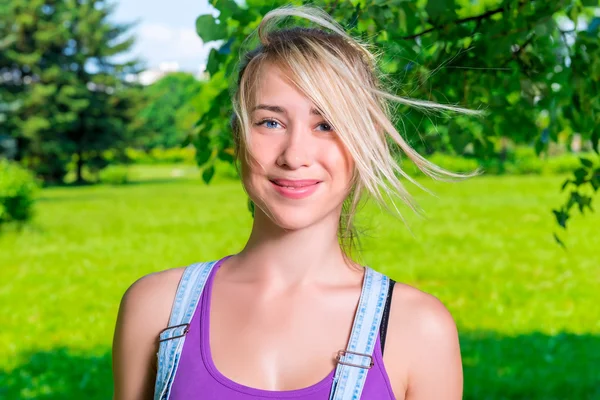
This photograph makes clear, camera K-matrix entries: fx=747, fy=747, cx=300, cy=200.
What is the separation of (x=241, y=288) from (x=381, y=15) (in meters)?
1.25

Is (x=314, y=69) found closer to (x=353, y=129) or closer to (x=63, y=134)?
(x=353, y=129)

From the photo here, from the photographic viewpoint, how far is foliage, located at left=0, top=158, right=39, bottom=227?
1326cm

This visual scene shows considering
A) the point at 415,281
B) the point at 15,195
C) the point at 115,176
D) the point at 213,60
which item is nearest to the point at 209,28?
the point at 213,60

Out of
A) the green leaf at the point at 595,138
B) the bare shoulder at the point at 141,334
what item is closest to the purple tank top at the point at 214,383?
the bare shoulder at the point at 141,334

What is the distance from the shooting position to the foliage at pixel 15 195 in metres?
13.3

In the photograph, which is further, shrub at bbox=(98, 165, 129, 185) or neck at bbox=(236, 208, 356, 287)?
shrub at bbox=(98, 165, 129, 185)

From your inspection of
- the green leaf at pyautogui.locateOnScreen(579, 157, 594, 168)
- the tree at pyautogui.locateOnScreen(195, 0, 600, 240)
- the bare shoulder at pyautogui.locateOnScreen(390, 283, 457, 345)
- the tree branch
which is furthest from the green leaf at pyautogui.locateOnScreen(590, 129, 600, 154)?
the bare shoulder at pyautogui.locateOnScreen(390, 283, 457, 345)

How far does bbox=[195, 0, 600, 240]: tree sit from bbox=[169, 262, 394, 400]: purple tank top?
1.18 m

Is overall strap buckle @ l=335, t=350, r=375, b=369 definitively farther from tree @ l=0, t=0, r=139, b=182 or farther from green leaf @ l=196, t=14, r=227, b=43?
tree @ l=0, t=0, r=139, b=182

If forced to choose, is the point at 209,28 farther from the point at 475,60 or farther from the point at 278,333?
the point at 278,333

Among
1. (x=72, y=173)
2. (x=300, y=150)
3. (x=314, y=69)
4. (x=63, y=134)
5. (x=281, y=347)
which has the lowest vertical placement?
(x=72, y=173)

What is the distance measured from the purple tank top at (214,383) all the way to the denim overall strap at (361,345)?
2cm

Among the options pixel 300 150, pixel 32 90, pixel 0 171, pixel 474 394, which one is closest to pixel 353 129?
pixel 300 150

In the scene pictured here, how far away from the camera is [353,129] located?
1757mm
